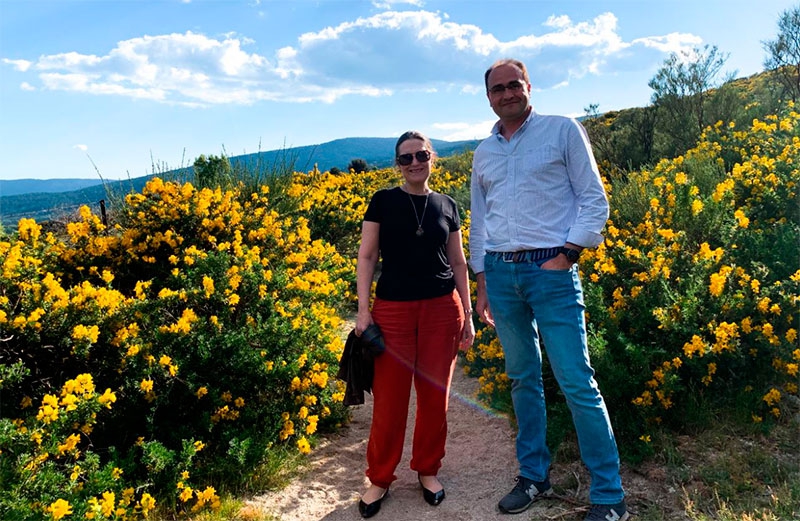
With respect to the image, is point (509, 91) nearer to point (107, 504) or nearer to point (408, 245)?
point (408, 245)

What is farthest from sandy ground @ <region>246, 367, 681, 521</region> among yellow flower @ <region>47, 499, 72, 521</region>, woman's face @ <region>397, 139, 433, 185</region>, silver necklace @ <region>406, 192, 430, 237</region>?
woman's face @ <region>397, 139, 433, 185</region>

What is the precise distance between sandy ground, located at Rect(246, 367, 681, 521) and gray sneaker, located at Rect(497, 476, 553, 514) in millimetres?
34

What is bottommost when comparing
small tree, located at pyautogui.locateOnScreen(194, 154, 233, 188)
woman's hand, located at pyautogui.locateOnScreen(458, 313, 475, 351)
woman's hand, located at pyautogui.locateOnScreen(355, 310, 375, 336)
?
woman's hand, located at pyautogui.locateOnScreen(458, 313, 475, 351)

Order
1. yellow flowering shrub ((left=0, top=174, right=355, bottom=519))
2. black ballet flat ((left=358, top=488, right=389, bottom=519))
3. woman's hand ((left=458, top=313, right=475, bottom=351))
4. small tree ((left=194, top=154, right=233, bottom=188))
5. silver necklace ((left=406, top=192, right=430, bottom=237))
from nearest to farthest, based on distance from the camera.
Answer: yellow flowering shrub ((left=0, top=174, right=355, bottom=519)) → silver necklace ((left=406, top=192, right=430, bottom=237)) → black ballet flat ((left=358, top=488, right=389, bottom=519)) → woman's hand ((left=458, top=313, right=475, bottom=351)) → small tree ((left=194, top=154, right=233, bottom=188))

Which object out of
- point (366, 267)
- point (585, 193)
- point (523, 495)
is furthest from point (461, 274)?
point (523, 495)

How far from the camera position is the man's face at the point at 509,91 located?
2.63 meters

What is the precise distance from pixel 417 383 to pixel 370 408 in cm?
180

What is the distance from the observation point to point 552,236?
259 cm

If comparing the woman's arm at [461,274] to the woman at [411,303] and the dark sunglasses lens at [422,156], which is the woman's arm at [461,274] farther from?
the dark sunglasses lens at [422,156]

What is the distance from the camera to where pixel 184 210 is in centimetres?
488

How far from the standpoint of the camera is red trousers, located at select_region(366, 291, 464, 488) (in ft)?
9.89

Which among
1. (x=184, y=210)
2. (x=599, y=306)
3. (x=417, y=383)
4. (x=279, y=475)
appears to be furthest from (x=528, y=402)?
(x=184, y=210)

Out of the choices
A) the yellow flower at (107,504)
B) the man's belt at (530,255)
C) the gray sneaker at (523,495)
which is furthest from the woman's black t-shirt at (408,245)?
the yellow flower at (107,504)

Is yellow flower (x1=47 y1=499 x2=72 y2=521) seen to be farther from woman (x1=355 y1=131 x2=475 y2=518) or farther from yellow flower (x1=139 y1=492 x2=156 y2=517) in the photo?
woman (x1=355 y1=131 x2=475 y2=518)
